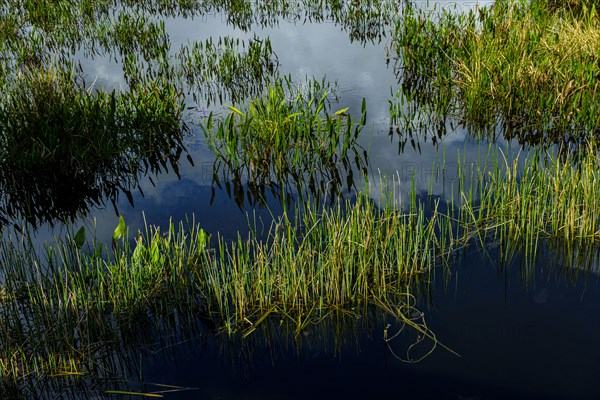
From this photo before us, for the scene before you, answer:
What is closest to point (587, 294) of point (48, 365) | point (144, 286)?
point (144, 286)

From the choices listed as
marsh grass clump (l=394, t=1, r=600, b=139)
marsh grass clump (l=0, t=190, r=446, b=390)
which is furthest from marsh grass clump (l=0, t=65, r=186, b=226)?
marsh grass clump (l=394, t=1, r=600, b=139)

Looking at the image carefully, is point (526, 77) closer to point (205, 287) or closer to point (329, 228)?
point (329, 228)

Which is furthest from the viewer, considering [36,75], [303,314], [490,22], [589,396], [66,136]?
[490,22]

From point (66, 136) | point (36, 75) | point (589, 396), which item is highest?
point (36, 75)

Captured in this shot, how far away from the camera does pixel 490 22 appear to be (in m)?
8.13

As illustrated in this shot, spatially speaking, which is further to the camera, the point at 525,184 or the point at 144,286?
the point at 525,184

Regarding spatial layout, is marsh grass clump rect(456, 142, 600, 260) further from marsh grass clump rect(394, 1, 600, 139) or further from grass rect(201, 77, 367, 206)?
marsh grass clump rect(394, 1, 600, 139)

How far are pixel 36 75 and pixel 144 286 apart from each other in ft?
12.8

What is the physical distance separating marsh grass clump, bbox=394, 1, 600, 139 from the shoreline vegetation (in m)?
0.02

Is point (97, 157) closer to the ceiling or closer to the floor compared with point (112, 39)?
closer to the floor

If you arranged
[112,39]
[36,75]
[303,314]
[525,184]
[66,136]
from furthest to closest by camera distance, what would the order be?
1. [112,39]
2. [36,75]
3. [66,136]
4. [525,184]
5. [303,314]

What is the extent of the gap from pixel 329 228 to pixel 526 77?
3868mm

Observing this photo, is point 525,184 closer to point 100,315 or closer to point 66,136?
point 100,315

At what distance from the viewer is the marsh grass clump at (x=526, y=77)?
6.72m
